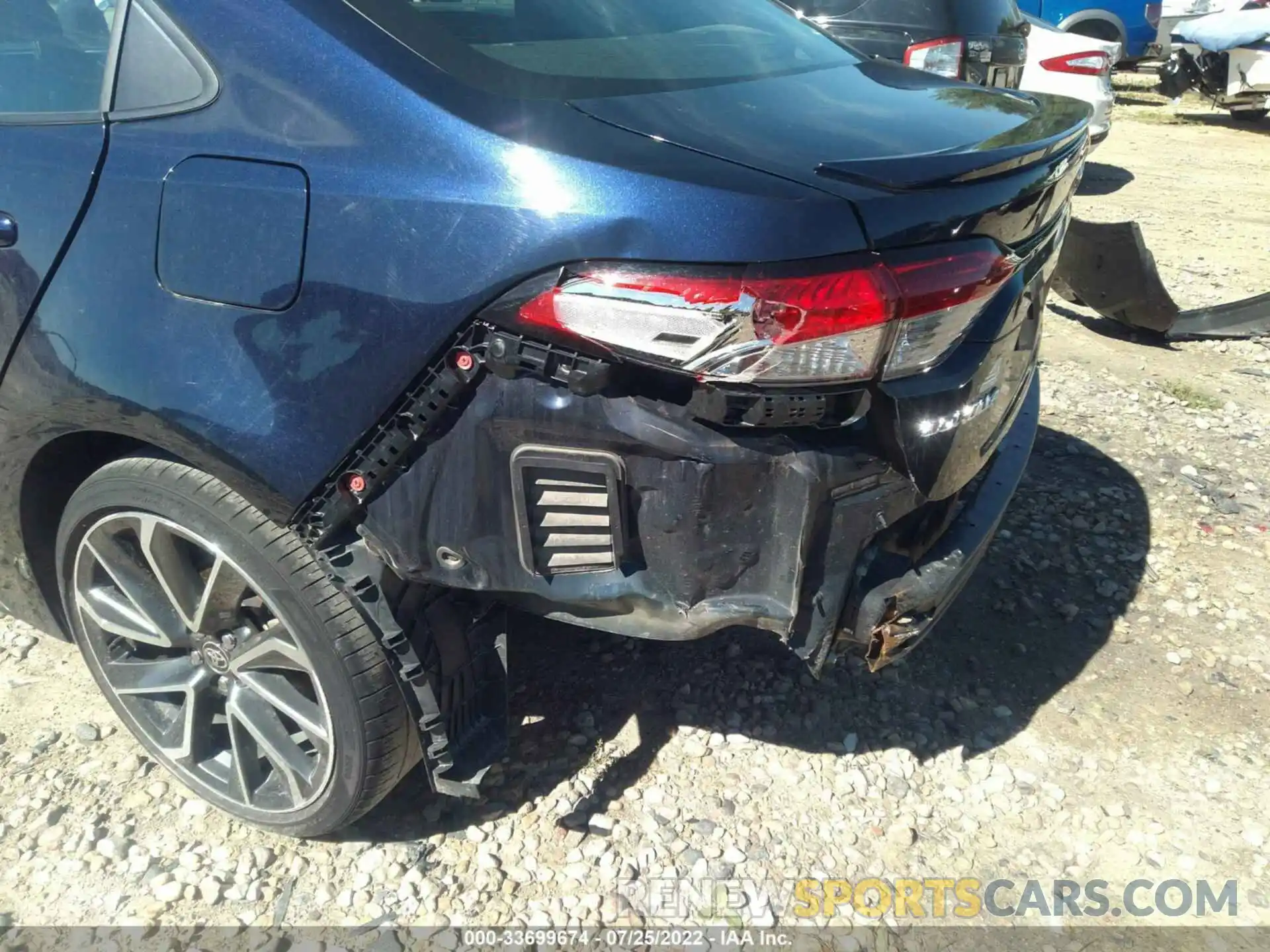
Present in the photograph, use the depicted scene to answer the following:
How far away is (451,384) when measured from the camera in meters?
1.66

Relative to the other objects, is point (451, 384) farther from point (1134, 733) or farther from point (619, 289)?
point (1134, 733)

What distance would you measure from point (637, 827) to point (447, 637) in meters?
0.68

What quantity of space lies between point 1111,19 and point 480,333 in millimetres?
14944

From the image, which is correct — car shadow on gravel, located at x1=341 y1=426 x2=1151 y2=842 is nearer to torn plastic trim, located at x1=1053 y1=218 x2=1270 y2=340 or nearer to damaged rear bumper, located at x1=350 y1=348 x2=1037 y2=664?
damaged rear bumper, located at x1=350 y1=348 x2=1037 y2=664

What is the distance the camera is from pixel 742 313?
152 centimetres

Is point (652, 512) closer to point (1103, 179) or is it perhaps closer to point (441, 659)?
point (441, 659)

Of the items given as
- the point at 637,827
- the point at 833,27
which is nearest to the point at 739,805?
the point at 637,827

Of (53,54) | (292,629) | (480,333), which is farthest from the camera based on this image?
(53,54)

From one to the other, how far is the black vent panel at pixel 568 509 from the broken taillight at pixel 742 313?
0.21m

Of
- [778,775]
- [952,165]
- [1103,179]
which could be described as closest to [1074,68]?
[1103,179]

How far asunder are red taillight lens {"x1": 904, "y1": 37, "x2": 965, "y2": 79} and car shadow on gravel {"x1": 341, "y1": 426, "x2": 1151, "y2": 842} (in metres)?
3.81

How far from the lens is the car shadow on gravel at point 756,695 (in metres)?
2.39

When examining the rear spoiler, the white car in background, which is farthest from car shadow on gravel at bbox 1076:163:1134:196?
the rear spoiler

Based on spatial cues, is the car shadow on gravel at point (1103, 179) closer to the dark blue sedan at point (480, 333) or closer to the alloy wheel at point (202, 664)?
the dark blue sedan at point (480, 333)
